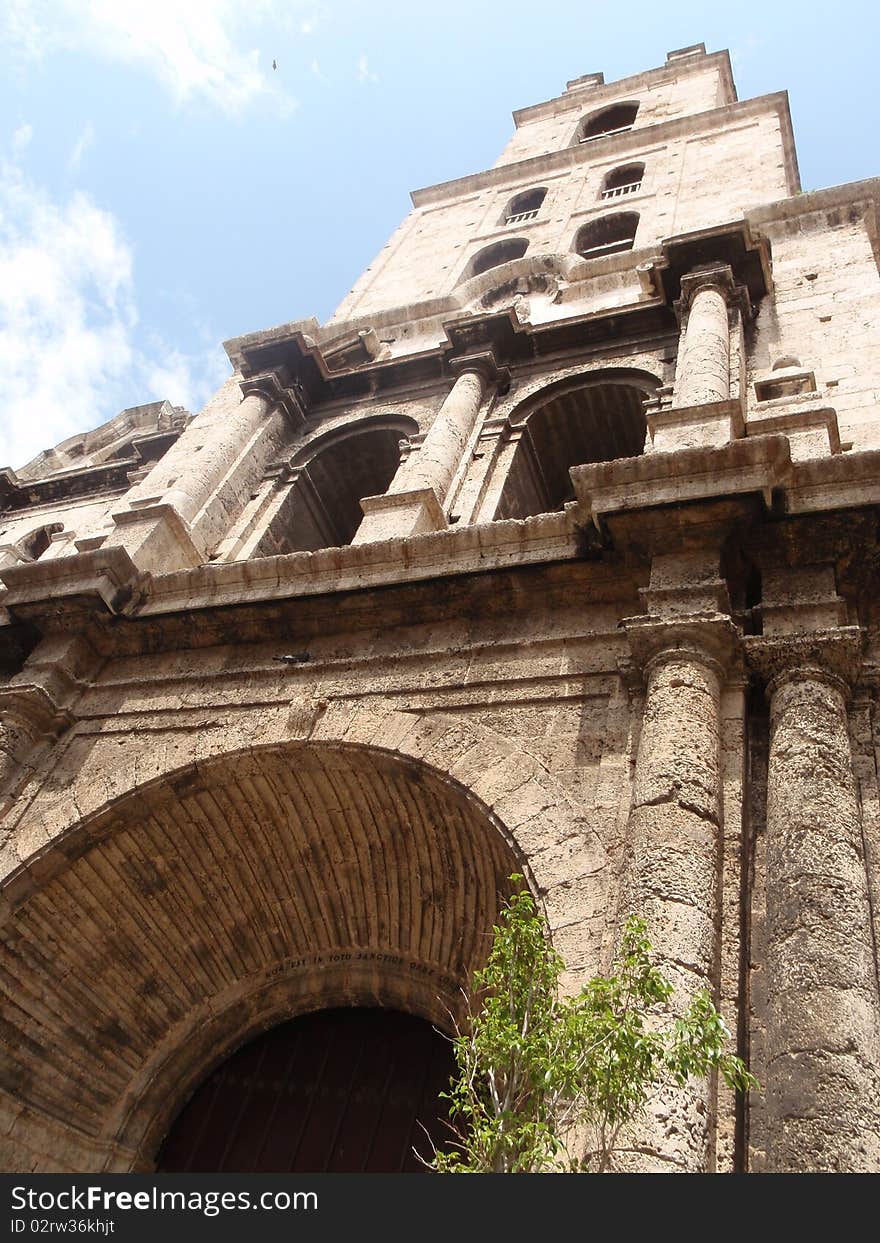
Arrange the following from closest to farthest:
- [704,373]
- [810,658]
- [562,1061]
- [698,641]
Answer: [562,1061] < [810,658] < [698,641] < [704,373]

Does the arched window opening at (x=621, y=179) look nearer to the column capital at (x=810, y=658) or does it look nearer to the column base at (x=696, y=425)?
the column base at (x=696, y=425)

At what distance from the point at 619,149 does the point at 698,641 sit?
1705 centimetres

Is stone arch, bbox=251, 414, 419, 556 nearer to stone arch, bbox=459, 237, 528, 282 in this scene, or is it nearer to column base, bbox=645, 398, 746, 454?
column base, bbox=645, 398, 746, 454

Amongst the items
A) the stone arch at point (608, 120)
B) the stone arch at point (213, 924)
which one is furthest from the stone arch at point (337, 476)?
the stone arch at point (608, 120)

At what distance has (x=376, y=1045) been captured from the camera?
22.8ft

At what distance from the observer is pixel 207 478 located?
1077 cm

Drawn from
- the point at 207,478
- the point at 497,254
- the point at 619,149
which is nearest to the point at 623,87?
the point at 619,149

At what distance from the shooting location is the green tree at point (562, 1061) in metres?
3.22

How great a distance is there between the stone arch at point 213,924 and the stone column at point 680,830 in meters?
1.47

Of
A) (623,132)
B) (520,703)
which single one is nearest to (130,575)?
(520,703)

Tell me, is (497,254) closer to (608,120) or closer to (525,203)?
(525,203)

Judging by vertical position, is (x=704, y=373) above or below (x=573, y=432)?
below

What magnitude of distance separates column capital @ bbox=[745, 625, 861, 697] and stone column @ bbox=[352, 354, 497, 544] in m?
3.33

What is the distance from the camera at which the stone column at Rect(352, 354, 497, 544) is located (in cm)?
858
